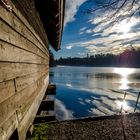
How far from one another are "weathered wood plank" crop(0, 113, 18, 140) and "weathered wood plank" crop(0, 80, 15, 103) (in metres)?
0.33

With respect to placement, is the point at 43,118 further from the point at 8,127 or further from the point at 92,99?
the point at 92,99

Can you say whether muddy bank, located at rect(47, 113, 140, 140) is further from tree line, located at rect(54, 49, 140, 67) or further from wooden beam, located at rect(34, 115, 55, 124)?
tree line, located at rect(54, 49, 140, 67)

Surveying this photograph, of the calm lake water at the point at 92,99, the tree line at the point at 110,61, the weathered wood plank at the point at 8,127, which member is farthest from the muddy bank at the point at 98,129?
the tree line at the point at 110,61

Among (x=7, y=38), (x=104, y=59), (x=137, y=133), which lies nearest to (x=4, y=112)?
(x=7, y=38)

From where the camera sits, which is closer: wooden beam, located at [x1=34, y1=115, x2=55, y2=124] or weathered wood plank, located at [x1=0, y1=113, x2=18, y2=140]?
weathered wood plank, located at [x1=0, y1=113, x2=18, y2=140]

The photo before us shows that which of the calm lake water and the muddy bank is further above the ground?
the muddy bank

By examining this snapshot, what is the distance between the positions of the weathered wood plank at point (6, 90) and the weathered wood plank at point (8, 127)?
0.33 m

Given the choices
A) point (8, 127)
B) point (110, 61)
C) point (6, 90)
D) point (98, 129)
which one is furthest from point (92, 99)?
point (110, 61)

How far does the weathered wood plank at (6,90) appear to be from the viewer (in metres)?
A: 2.18

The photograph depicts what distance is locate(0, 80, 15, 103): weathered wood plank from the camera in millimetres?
2184

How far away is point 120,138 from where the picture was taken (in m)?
4.98

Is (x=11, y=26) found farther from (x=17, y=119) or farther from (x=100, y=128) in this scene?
(x=100, y=128)

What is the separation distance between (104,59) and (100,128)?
17185cm

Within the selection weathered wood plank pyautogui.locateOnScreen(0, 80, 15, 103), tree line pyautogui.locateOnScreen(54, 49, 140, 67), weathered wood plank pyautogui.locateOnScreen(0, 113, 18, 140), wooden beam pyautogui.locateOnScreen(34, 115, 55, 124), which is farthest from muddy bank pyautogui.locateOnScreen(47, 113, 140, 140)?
tree line pyautogui.locateOnScreen(54, 49, 140, 67)
